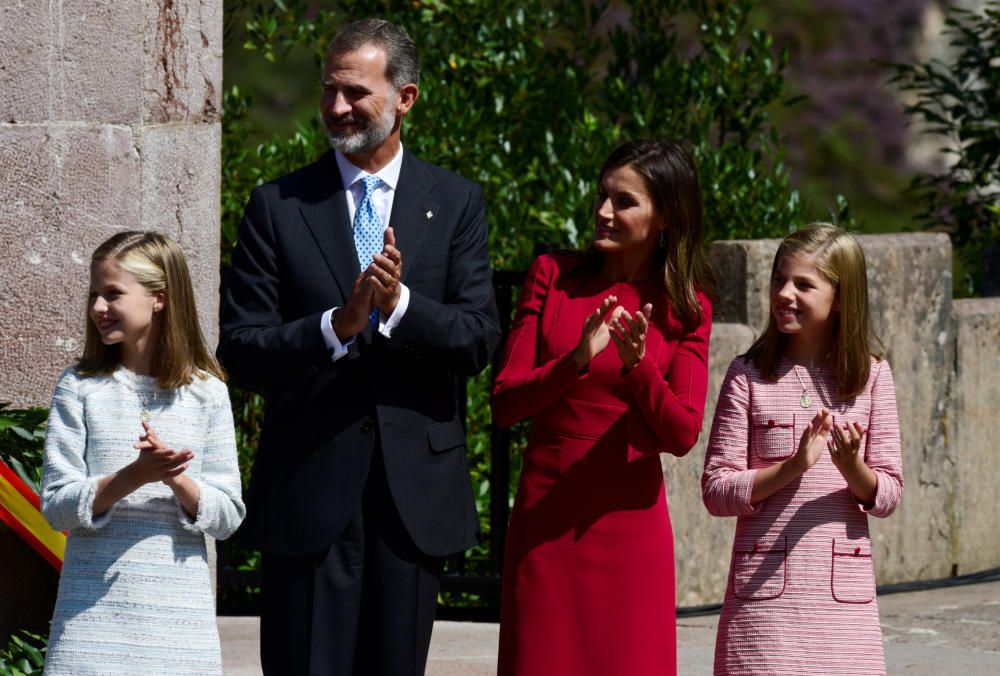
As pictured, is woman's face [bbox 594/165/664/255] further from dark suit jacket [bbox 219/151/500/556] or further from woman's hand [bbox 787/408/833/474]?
woman's hand [bbox 787/408/833/474]

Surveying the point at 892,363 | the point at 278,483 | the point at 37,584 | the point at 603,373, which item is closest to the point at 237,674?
the point at 37,584

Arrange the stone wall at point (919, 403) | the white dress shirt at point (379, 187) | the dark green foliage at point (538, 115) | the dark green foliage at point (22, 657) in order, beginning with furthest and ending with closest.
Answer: the dark green foliage at point (538, 115)
the stone wall at point (919, 403)
the dark green foliage at point (22, 657)
the white dress shirt at point (379, 187)

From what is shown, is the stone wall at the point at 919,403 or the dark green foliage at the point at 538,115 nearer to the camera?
the stone wall at the point at 919,403

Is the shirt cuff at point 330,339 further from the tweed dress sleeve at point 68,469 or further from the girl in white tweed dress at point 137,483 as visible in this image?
the tweed dress sleeve at point 68,469

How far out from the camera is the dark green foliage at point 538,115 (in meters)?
7.61

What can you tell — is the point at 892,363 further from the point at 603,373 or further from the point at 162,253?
the point at 162,253

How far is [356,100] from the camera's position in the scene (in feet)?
13.8

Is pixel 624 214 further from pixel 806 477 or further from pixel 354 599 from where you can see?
pixel 354 599

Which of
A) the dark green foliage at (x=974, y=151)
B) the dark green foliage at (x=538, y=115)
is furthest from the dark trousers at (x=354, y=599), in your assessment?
the dark green foliage at (x=974, y=151)

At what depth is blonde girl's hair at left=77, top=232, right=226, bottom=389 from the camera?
3998mm

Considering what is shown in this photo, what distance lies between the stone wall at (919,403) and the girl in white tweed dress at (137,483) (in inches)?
115

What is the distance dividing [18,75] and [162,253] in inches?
49.3

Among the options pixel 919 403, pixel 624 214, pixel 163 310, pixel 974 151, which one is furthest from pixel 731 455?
pixel 974 151

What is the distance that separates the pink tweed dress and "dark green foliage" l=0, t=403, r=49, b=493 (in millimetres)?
1810
